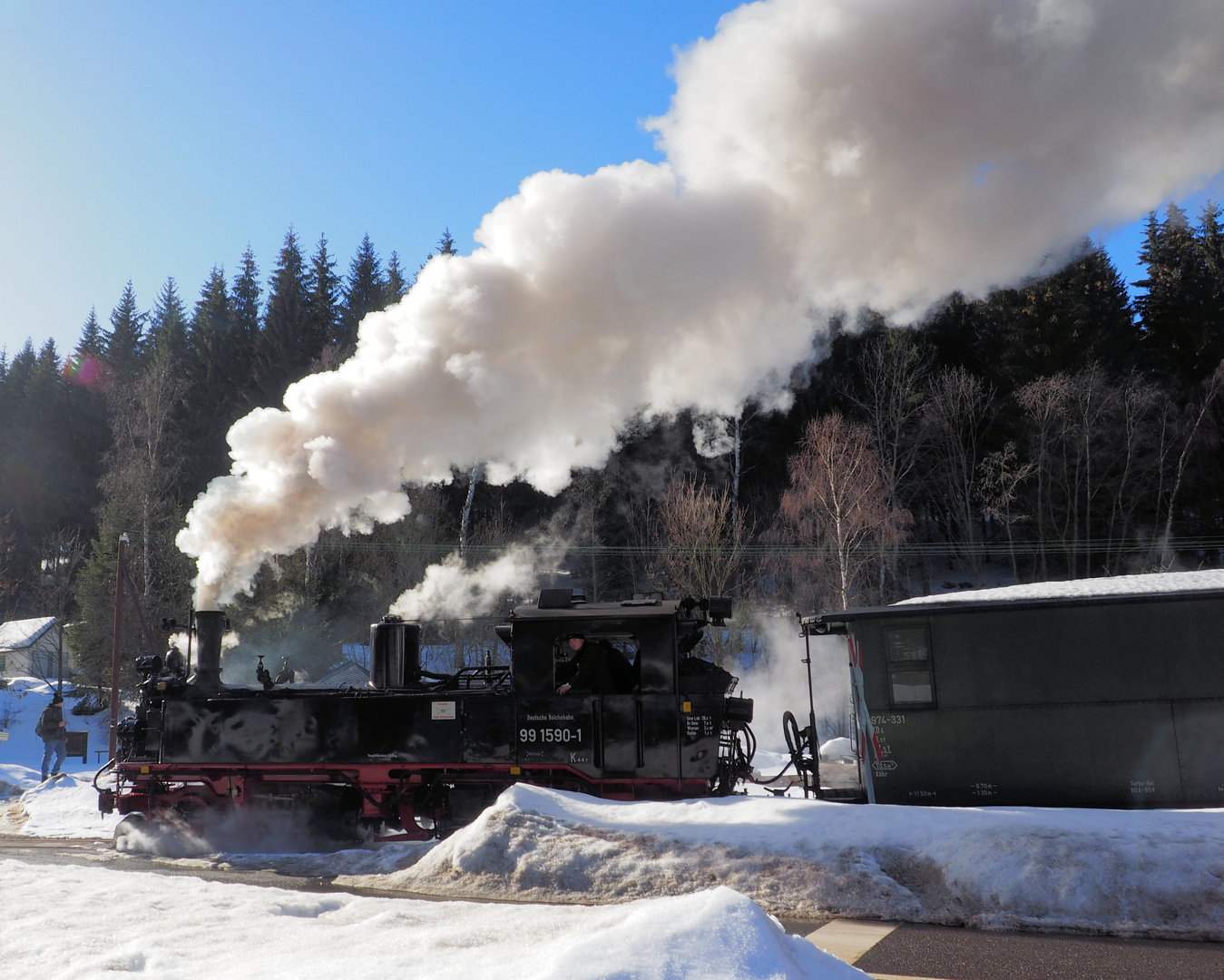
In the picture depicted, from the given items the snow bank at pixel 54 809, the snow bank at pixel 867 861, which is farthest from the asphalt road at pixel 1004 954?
the snow bank at pixel 54 809

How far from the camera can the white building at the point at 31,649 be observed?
4606 centimetres

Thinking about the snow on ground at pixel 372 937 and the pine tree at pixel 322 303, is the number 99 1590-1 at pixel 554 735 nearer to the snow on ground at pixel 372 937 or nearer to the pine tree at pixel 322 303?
the snow on ground at pixel 372 937

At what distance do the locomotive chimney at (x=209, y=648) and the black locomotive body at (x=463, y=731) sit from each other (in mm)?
213

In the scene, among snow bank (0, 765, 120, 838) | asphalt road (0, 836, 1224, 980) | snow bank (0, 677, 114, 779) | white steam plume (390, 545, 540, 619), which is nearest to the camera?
asphalt road (0, 836, 1224, 980)

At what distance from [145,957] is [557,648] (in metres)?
6.00

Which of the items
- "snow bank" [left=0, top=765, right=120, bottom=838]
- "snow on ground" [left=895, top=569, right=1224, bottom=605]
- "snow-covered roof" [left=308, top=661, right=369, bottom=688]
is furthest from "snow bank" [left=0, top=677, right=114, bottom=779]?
"snow on ground" [left=895, top=569, right=1224, bottom=605]

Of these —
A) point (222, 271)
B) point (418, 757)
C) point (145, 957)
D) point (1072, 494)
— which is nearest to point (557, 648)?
point (418, 757)

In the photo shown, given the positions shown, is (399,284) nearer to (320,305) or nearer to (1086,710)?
(320,305)

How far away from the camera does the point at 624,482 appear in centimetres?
3431

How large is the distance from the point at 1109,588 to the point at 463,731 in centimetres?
740

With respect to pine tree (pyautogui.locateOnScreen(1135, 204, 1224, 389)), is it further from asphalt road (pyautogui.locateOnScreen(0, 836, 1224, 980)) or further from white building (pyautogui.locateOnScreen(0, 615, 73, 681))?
white building (pyautogui.locateOnScreen(0, 615, 73, 681))

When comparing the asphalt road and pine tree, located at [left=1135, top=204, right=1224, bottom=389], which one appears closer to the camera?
the asphalt road

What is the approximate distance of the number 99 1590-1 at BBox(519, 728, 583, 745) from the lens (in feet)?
32.3

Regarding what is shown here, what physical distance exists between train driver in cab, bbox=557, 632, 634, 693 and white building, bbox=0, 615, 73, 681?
44713 millimetres
